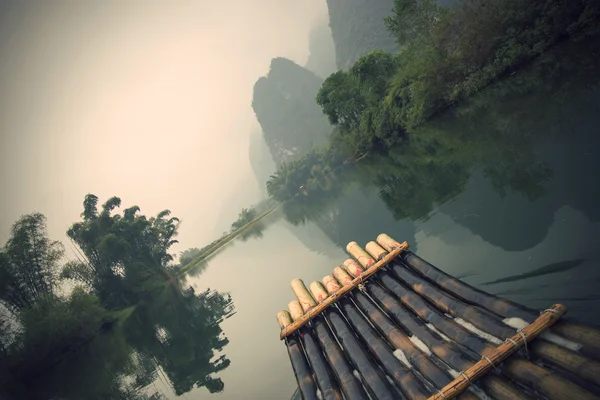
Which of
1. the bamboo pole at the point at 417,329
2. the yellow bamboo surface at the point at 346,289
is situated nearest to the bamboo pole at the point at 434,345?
the bamboo pole at the point at 417,329

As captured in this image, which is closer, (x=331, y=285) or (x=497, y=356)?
(x=497, y=356)

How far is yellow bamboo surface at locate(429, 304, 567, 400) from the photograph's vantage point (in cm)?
326

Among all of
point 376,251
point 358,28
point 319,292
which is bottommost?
point 319,292

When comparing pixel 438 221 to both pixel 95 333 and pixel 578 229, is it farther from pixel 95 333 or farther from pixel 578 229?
pixel 95 333

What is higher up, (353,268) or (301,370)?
(353,268)

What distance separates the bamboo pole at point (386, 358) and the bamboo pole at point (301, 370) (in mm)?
1205

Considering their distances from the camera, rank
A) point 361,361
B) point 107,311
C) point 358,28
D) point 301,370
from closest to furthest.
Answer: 1. point 361,361
2. point 301,370
3. point 107,311
4. point 358,28

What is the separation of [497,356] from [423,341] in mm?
1125

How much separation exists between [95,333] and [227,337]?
29114mm

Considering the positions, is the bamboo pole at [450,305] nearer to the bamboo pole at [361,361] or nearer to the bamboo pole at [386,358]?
the bamboo pole at [386,358]

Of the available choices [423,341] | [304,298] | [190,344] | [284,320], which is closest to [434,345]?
[423,341]

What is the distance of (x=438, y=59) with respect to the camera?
1225 inches

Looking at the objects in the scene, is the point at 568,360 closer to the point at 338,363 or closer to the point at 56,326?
the point at 338,363

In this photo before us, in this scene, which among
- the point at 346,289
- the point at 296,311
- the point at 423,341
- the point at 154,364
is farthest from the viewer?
the point at 154,364
